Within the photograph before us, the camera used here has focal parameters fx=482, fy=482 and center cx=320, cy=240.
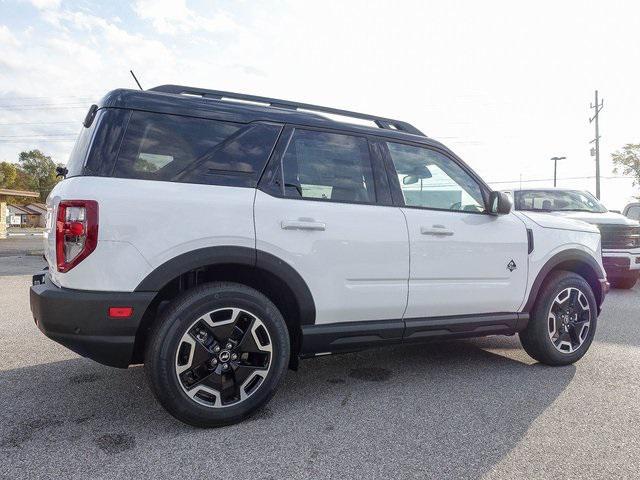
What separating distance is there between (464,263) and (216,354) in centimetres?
191

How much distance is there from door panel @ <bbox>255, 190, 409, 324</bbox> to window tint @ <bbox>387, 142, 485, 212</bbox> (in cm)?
31

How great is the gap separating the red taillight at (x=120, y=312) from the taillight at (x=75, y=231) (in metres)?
0.31

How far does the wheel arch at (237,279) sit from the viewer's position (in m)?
2.69

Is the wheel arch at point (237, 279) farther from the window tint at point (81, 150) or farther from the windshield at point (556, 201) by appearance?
the windshield at point (556, 201)

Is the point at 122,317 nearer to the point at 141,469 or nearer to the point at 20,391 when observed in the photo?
the point at 141,469

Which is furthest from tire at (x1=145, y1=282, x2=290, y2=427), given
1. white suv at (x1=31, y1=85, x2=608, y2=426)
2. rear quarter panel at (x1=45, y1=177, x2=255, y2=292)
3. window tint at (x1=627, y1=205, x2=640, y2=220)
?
window tint at (x1=627, y1=205, x2=640, y2=220)

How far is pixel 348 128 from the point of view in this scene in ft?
11.1

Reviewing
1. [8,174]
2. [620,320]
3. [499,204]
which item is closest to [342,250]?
[499,204]

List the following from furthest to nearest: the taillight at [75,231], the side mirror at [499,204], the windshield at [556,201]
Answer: the windshield at [556,201]
the side mirror at [499,204]
the taillight at [75,231]

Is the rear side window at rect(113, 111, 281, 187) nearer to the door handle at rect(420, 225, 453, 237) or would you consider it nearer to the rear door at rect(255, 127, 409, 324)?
the rear door at rect(255, 127, 409, 324)

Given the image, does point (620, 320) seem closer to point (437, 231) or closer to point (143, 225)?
point (437, 231)

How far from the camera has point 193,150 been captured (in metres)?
2.85

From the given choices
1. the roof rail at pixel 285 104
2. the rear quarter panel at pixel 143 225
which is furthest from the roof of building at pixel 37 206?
the rear quarter panel at pixel 143 225

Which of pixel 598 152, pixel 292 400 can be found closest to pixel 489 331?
pixel 292 400
